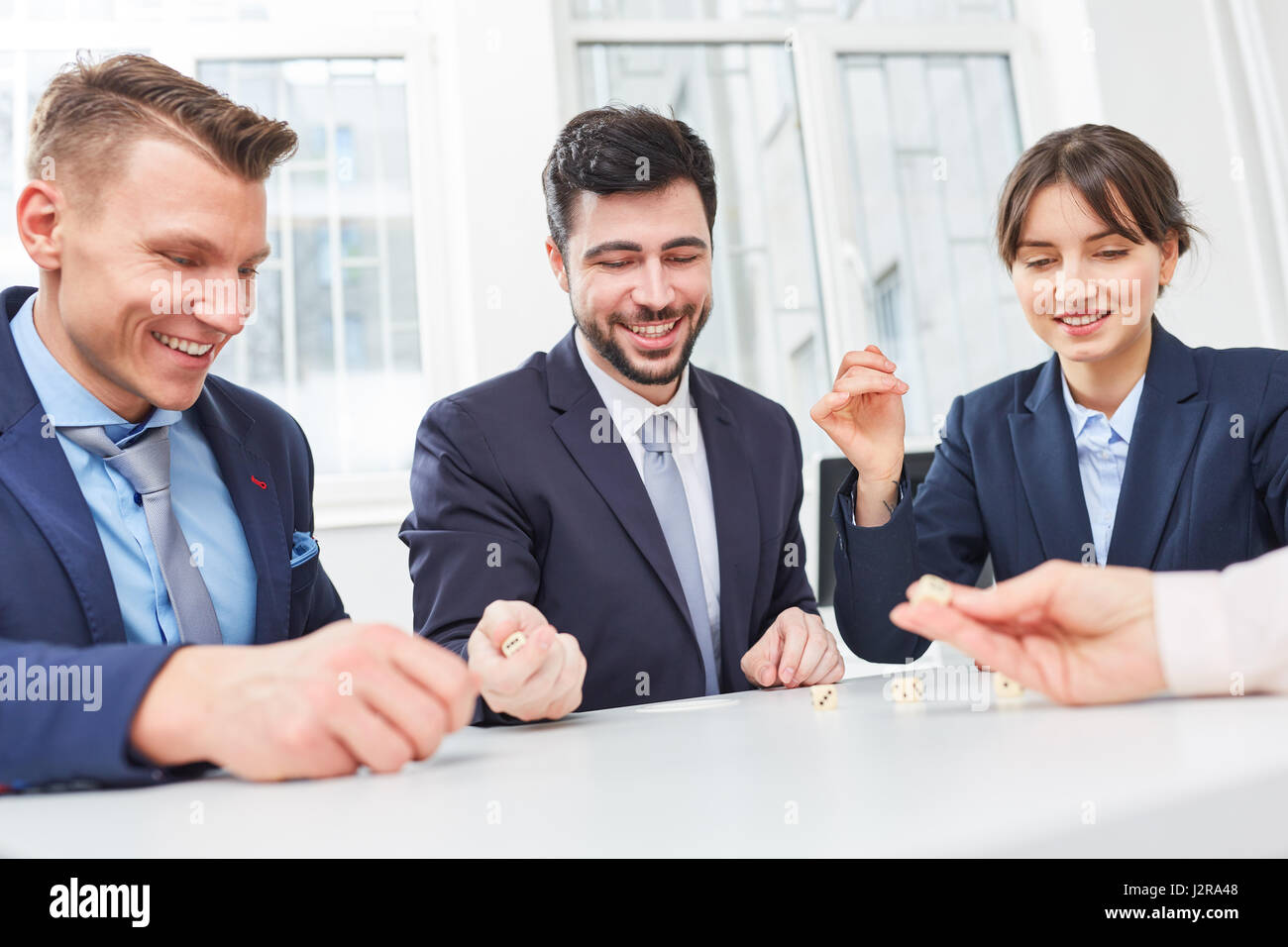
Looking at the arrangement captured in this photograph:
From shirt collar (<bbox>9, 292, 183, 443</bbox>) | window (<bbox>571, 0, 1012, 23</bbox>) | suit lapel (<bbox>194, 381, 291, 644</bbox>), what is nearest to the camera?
shirt collar (<bbox>9, 292, 183, 443</bbox>)

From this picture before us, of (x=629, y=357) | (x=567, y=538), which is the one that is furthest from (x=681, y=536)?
(x=629, y=357)

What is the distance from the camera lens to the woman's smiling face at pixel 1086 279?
5.61 feet

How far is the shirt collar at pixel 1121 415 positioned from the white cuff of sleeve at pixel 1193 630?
952mm

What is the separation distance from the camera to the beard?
5.83 ft

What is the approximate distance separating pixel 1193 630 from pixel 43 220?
133 cm

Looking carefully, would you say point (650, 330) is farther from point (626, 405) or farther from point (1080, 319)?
point (1080, 319)

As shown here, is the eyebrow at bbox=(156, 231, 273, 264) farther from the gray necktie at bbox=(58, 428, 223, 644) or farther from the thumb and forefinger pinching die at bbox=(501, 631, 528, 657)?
the thumb and forefinger pinching die at bbox=(501, 631, 528, 657)

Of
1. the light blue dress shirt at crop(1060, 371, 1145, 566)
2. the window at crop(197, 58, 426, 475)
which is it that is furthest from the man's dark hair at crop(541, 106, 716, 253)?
the window at crop(197, 58, 426, 475)

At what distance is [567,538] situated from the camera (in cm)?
160

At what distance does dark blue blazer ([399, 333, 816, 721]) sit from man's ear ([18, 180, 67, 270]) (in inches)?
23.4

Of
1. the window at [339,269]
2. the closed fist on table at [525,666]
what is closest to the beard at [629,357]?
the closed fist on table at [525,666]

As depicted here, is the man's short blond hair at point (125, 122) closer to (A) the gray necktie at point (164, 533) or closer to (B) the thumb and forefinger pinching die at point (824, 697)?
(A) the gray necktie at point (164, 533)
